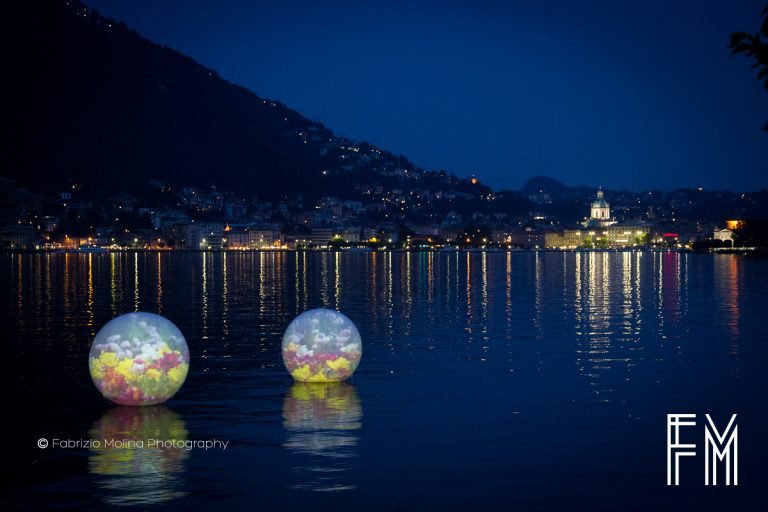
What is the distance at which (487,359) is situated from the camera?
1906cm

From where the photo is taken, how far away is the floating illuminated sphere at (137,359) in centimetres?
1290

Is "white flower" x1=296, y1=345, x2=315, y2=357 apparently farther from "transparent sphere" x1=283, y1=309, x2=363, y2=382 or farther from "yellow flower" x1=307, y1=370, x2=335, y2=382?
"yellow flower" x1=307, y1=370, x2=335, y2=382

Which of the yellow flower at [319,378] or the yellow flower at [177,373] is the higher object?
the yellow flower at [177,373]

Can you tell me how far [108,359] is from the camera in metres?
13.0

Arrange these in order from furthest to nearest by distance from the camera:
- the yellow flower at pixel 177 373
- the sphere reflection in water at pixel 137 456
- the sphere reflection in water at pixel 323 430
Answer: the yellow flower at pixel 177 373
the sphere reflection in water at pixel 323 430
the sphere reflection in water at pixel 137 456

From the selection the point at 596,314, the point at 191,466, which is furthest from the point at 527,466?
the point at 596,314

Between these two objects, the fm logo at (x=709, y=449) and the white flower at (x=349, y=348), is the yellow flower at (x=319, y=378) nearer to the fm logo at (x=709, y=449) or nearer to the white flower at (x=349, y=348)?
the white flower at (x=349, y=348)

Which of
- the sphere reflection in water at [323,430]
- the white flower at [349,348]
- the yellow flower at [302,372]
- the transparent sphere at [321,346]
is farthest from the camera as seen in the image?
the yellow flower at [302,372]

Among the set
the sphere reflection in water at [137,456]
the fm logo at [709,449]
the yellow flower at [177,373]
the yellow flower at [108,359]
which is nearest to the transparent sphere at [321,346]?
the yellow flower at [177,373]

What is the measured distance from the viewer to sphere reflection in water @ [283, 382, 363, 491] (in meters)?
10.3

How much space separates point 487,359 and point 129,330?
26.3ft

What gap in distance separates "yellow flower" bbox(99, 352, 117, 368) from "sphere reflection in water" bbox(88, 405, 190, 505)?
679 millimetres

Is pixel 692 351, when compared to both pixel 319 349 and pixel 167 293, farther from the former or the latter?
pixel 167 293

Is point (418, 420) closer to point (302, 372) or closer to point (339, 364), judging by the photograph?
point (339, 364)
